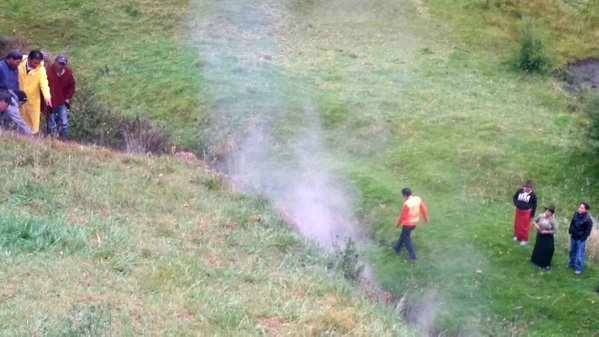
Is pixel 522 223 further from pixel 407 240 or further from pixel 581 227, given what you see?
pixel 407 240

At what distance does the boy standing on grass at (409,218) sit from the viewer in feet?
55.7

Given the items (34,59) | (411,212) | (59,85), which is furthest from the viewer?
(411,212)

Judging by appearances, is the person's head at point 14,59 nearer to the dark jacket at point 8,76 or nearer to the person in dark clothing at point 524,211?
the dark jacket at point 8,76

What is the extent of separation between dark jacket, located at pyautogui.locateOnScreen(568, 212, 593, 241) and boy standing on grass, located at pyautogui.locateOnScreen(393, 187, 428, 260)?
2999 mm

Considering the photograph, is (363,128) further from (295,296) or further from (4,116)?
(295,296)

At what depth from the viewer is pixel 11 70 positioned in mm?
15391

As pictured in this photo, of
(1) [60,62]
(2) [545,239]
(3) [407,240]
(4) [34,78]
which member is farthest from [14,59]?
(2) [545,239]

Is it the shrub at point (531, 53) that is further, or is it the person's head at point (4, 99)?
the shrub at point (531, 53)

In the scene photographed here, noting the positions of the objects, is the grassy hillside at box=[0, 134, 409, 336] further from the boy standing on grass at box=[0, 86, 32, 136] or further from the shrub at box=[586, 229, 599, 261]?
the shrub at box=[586, 229, 599, 261]

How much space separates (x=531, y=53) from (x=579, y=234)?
12.8 metres

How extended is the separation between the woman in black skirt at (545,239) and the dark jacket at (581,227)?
0.38 meters

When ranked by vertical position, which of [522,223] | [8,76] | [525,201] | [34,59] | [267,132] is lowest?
[267,132]

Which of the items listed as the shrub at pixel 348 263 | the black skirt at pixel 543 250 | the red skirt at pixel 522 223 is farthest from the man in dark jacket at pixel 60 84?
the black skirt at pixel 543 250

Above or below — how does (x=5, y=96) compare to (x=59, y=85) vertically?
above
